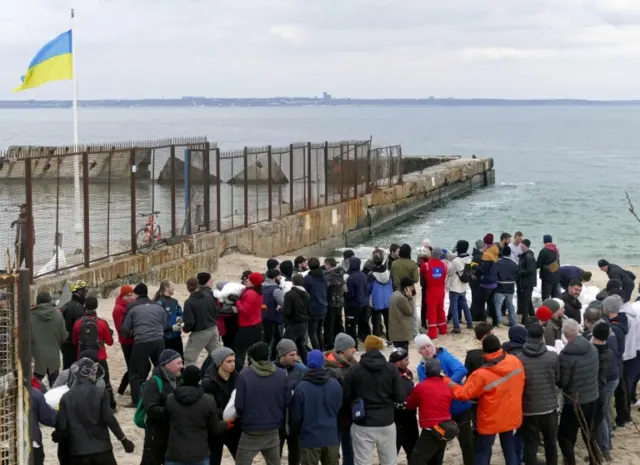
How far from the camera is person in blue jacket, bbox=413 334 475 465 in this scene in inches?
314

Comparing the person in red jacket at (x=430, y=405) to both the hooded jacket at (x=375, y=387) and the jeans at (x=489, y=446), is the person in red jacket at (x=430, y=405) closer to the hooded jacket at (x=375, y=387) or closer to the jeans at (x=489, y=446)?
the hooded jacket at (x=375, y=387)

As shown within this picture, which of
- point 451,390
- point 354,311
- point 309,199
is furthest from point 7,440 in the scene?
point 309,199

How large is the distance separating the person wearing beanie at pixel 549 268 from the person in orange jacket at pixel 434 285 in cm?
227

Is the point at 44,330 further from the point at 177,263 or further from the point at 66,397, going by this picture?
the point at 177,263

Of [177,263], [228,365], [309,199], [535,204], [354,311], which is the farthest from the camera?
[535,204]

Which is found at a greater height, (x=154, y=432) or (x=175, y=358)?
(x=175, y=358)

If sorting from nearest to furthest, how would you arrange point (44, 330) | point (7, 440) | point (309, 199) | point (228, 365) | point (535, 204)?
1. point (7, 440)
2. point (228, 365)
3. point (44, 330)
4. point (309, 199)
5. point (535, 204)

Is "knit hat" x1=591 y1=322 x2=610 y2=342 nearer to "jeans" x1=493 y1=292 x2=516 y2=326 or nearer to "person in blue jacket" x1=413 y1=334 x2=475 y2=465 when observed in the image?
"person in blue jacket" x1=413 y1=334 x2=475 y2=465

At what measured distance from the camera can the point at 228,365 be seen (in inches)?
301

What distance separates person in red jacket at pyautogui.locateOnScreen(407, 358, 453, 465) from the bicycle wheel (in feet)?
35.8

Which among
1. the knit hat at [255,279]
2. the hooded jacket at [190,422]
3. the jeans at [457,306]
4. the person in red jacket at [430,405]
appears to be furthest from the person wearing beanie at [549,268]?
the hooded jacket at [190,422]

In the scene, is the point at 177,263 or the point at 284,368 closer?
the point at 284,368

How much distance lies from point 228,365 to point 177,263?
36.6ft

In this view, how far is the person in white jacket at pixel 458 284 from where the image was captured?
46.8ft
